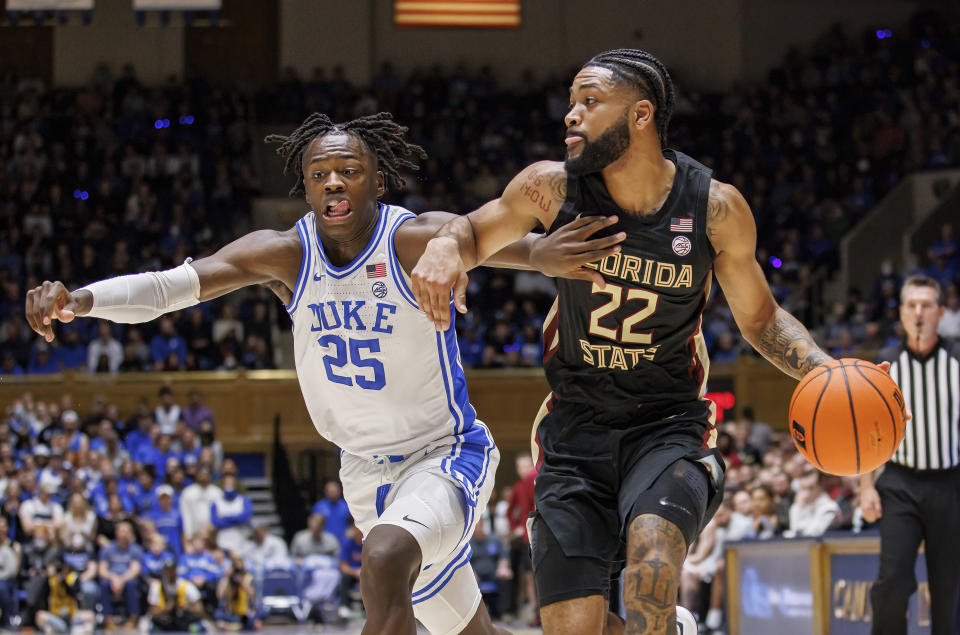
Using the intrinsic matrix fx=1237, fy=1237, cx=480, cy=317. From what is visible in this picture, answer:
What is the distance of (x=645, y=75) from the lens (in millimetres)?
4309

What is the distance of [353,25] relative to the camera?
2314cm

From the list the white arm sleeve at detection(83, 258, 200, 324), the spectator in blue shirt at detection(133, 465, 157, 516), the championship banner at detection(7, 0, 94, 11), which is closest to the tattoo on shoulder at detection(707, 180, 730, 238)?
the white arm sleeve at detection(83, 258, 200, 324)

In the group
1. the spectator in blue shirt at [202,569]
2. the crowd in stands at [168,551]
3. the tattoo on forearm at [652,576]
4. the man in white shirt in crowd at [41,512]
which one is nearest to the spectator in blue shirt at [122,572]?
the crowd in stands at [168,551]

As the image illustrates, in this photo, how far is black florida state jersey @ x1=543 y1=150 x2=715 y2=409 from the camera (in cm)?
419

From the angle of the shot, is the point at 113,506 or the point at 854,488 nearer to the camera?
the point at 854,488

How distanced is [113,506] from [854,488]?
306 inches

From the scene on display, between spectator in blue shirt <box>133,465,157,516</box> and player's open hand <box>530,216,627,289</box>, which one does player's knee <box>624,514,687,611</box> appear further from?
spectator in blue shirt <box>133,465,157,516</box>

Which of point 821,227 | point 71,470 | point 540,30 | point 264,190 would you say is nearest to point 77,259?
point 264,190

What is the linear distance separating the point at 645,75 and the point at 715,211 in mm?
540

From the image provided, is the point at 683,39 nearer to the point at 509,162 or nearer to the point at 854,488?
the point at 509,162

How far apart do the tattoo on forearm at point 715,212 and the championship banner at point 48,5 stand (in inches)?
450

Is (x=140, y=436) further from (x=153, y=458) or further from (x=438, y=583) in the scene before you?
(x=438, y=583)

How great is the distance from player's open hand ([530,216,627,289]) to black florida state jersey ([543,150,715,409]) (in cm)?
7

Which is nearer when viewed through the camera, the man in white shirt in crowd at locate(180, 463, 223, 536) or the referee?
→ the referee
